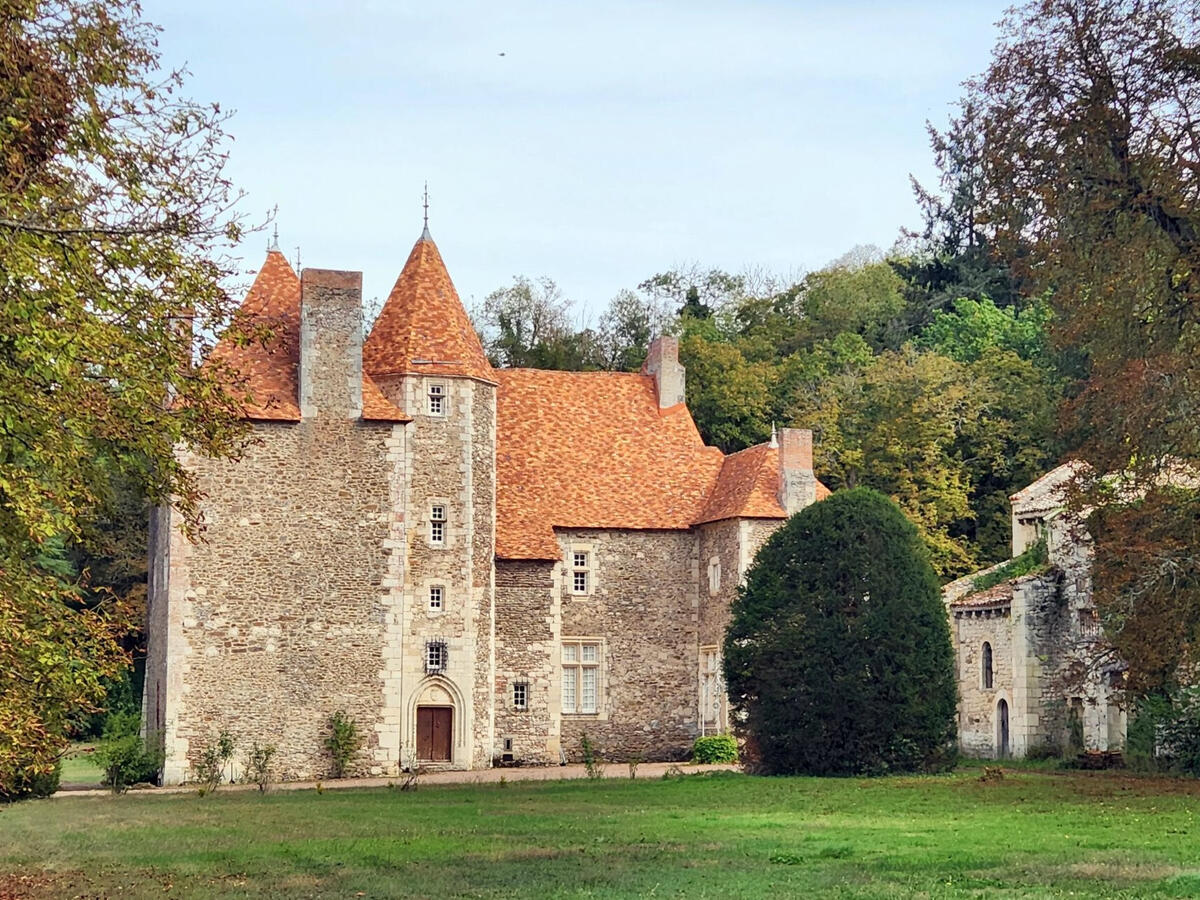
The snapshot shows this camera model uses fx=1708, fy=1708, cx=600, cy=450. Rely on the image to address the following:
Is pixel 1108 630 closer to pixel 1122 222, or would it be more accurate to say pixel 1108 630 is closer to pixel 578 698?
pixel 1122 222

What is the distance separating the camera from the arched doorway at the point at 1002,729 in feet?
137

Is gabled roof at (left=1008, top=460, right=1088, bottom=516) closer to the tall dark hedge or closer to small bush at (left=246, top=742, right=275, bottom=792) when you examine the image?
the tall dark hedge

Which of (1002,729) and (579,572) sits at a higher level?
(579,572)

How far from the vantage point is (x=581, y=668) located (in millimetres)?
45188

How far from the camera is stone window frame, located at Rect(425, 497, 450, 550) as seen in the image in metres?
40.5

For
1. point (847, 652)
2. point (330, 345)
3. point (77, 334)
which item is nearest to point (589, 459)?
point (330, 345)

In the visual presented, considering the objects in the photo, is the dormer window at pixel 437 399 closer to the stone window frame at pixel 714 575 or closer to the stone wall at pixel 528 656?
the stone wall at pixel 528 656

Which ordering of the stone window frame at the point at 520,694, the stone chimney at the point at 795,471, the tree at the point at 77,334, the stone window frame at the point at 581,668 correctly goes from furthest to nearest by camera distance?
1. the stone window frame at the point at 581,668
2. the stone chimney at the point at 795,471
3. the stone window frame at the point at 520,694
4. the tree at the point at 77,334

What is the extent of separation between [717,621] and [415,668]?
28.4ft

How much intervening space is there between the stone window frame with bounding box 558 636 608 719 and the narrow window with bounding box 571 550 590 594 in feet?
4.28

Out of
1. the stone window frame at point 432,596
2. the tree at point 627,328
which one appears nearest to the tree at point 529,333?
the tree at point 627,328

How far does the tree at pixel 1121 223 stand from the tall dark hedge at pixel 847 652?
7461 millimetres

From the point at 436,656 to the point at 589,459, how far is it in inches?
344

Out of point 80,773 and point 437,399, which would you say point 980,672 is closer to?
point 437,399
